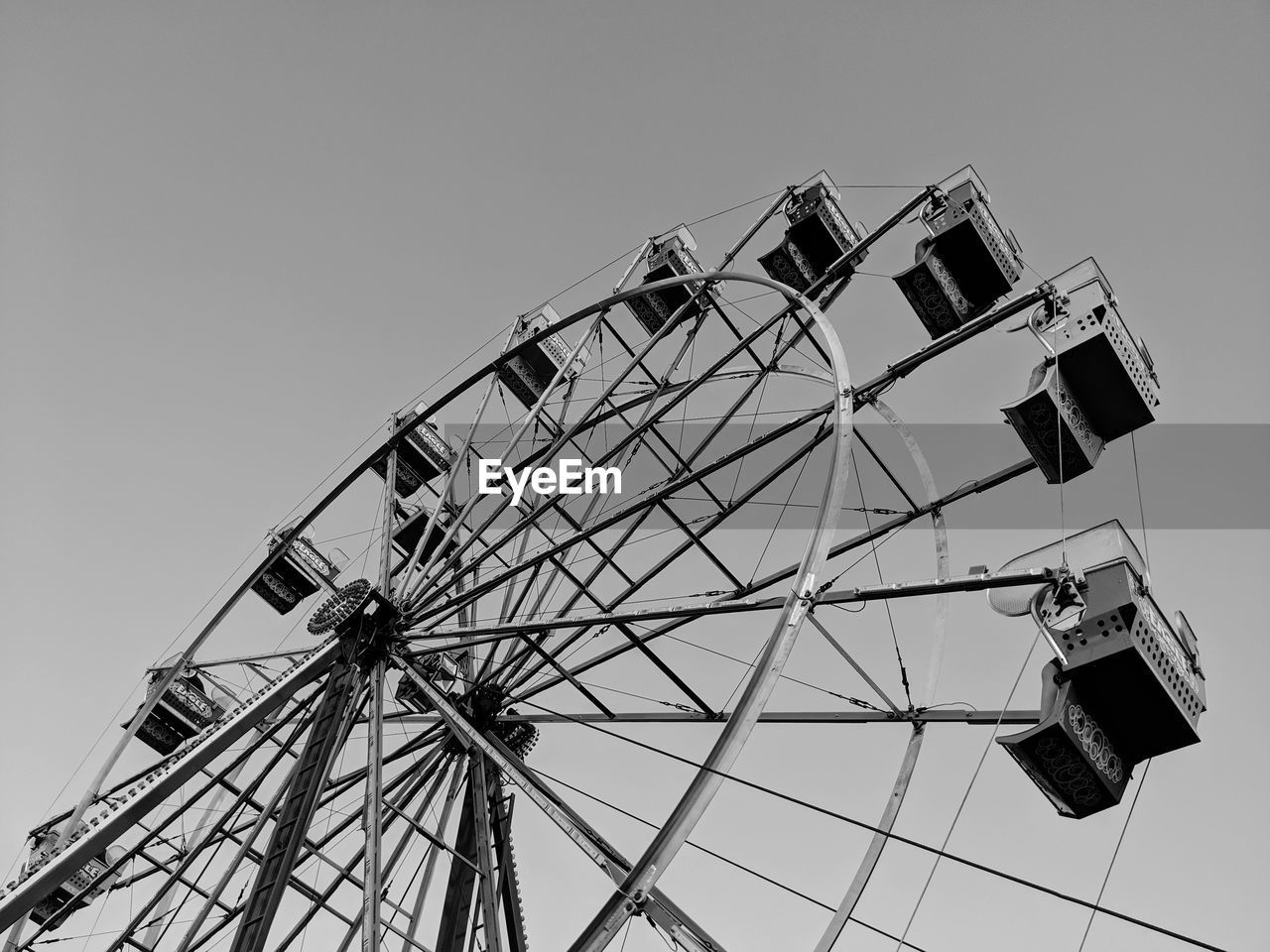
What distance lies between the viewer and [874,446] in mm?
14703

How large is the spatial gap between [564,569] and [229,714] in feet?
13.2

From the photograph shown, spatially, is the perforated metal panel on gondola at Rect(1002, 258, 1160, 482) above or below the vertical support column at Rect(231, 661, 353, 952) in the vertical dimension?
above

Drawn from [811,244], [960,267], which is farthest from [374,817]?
[811,244]

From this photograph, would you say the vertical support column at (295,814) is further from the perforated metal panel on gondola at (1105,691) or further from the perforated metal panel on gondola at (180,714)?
the perforated metal panel on gondola at (180,714)

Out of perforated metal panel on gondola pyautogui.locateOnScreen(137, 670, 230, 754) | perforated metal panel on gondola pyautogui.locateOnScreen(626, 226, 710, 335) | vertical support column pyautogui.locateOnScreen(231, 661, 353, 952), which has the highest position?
perforated metal panel on gondola pyautogui.locateOnScreen(626, 226, 710, 335)

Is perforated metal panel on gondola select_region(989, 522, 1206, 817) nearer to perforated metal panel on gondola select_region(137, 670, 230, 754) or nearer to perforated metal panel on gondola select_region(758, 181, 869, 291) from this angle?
perforated metal panel on gondola select_region(758, 181, 869, 291)

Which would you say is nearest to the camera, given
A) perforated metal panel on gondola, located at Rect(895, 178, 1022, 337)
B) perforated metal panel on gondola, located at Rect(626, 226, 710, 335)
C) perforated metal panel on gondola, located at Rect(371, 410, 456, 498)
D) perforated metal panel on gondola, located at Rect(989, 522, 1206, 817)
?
perforated metal panel on gondola, located at Rect(989, 522, 1206, 817)

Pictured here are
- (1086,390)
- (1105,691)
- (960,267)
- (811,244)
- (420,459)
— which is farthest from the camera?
(420,459)

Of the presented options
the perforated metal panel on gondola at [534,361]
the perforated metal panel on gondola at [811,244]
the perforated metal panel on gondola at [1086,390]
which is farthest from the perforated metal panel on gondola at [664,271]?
the perforated metal panel on gondola at [1086,390]

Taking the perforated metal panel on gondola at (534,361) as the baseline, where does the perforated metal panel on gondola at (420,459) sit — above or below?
below

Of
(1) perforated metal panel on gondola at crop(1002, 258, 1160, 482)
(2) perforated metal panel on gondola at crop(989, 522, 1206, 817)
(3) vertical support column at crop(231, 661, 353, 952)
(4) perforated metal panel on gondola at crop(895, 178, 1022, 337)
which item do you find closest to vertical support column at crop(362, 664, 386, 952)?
(3) vertical support column at crop(231, 661, 353, 952)

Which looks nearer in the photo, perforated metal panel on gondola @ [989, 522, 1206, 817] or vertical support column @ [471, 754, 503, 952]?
perforated metal panel on gondola @ [989, 522, 1206, 817]

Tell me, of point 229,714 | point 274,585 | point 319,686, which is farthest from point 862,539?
point 274,585

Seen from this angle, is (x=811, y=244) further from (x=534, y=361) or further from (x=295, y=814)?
(x=295, y=814)
